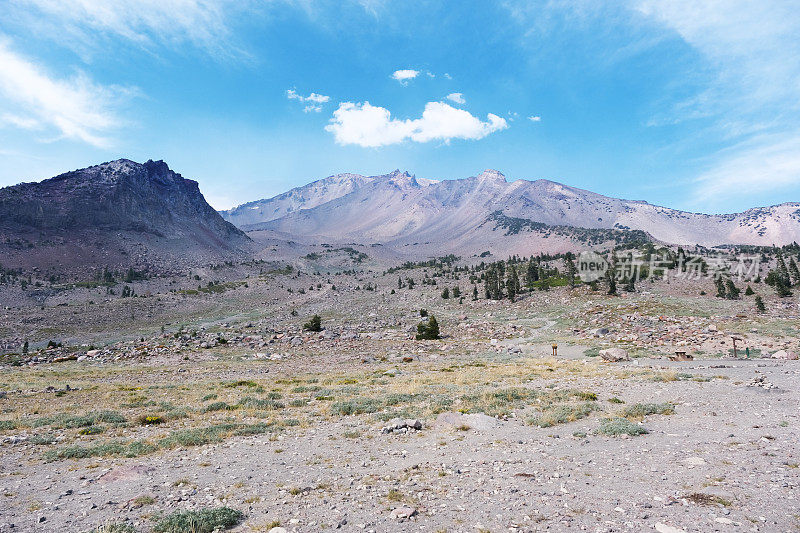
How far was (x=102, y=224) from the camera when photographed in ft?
461

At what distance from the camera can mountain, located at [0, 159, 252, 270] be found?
4473 inches

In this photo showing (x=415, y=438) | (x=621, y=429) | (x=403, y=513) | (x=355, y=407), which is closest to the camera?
(x=403, y=513)

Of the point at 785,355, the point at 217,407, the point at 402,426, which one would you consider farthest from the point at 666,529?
the point at 785,355

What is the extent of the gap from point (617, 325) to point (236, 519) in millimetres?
42159

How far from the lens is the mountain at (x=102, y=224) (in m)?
114

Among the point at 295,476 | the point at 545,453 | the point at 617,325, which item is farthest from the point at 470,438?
the point at 617,325

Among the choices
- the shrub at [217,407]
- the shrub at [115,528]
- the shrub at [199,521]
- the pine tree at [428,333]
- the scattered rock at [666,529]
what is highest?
the shrub at [115,528]

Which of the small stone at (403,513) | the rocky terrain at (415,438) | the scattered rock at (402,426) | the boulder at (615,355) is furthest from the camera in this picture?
the boulder at (615,355)

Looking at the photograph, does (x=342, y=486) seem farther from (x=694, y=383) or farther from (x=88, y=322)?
(x=88, y=322)

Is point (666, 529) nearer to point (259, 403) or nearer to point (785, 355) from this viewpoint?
point (259, 403)

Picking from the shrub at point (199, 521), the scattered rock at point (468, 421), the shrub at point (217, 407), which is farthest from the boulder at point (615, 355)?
the shrub at point (199, 521)

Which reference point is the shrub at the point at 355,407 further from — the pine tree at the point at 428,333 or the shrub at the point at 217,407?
the pine tree at the point at 428,333

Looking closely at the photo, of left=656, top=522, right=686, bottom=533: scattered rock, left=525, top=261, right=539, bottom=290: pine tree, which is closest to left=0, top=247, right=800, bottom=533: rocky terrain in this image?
left=656, top=522, right=686, bottom=533: scattered rock

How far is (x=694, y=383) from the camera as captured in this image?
17.0m
